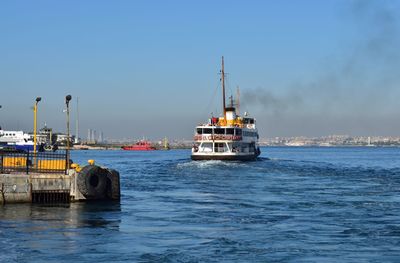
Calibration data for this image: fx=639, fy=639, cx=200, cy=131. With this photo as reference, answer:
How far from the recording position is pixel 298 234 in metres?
25.6

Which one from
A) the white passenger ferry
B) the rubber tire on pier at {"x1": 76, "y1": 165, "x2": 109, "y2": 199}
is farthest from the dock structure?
the white passenger ferry

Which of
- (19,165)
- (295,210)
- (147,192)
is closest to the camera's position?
(295,210)

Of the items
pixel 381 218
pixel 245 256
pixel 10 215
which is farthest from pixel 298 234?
pixel 10 215

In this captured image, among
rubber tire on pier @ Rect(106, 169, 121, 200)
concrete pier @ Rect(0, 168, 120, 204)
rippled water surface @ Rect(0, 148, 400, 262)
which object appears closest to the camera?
rippled water surface @ Rect(0, 148, 400, 262)

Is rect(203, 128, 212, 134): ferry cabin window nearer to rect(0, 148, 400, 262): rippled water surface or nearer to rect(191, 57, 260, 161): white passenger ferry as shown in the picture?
rect(191, 57, 260, 161): white passenger ferry

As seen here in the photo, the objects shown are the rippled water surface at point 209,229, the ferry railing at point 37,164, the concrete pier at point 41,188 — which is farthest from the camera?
the ferry railing at point 37,164

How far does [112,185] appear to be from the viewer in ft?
119

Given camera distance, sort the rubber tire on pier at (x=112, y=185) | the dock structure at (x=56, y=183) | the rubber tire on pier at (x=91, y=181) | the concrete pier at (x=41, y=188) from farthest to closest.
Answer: the rubber tire on pier at (x=112, y=185) → the rubber tire on pier at (x=91, y=181) → the dock structure at (x=56, y=183) → the concrete pier at (x=41, y=188)

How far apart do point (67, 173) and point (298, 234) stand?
1482 centimetres

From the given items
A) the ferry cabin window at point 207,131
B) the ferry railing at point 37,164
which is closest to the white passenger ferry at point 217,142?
the ferry cabin window at point 207,131

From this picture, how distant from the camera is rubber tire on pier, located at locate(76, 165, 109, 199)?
34.5 meters

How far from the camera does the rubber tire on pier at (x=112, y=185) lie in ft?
118

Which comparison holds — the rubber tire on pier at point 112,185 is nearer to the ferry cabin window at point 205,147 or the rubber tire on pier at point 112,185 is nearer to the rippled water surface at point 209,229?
the rippled water surface at point 209,229

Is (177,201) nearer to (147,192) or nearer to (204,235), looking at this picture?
(147,192)
